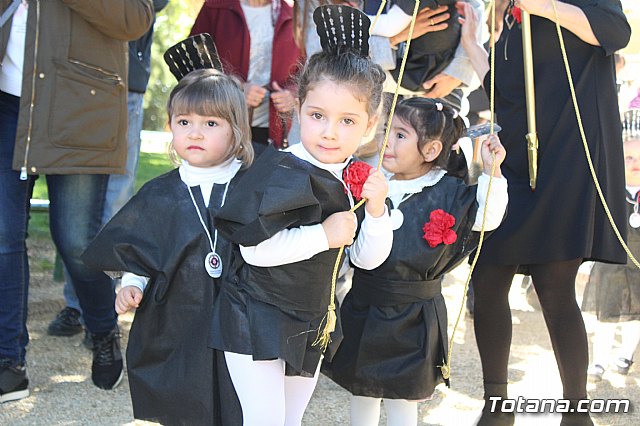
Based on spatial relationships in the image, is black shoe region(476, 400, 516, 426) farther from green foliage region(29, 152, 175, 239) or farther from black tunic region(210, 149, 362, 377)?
green foliage region(29, 152, 175, 239)

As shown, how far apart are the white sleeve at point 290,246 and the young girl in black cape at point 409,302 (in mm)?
651

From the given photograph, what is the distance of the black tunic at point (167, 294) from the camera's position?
2854 millimetres

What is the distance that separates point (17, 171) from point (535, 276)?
2.22 m

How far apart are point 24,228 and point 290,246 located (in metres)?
1.72

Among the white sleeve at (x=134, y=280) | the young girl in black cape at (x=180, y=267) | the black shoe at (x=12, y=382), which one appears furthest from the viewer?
the black shoe at (x=12, y=382)

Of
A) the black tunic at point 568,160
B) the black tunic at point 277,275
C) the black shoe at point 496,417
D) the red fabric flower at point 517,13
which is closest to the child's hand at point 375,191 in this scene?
the black tunic at point 277,275

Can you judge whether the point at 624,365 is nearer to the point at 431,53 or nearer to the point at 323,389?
the point at 323,389

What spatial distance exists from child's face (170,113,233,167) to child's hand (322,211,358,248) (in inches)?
26.8

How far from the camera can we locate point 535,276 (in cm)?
350

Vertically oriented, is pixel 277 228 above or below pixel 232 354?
above

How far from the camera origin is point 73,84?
142 inches

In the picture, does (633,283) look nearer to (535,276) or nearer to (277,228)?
(535,276)

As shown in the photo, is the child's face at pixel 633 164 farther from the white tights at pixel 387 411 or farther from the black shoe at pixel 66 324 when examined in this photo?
the black shoe at pixel 66 324

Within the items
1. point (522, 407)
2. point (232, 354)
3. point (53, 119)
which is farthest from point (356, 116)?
point (522, 407)
